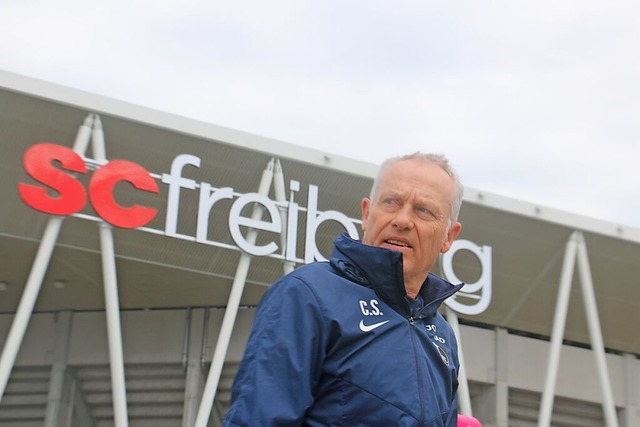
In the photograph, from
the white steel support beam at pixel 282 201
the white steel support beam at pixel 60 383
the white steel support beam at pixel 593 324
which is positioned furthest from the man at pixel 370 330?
the white steel support beam at pixel 60 383

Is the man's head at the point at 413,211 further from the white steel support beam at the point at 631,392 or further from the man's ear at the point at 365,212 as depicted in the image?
the white steel support beam at the point at 631,392

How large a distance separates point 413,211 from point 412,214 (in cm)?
1

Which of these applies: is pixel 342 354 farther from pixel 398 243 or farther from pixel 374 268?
pixel 398 243

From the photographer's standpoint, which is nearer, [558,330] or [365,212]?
[365,212]

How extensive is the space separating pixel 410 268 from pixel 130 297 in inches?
715

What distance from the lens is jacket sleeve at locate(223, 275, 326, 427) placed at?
2.42 metres

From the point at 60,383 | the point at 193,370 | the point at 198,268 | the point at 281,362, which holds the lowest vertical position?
the point at 281,362

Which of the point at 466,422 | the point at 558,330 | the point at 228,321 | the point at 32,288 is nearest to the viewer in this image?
the point at 466,422

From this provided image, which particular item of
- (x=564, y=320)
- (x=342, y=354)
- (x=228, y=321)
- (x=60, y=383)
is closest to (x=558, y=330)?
(x=564, y=320)

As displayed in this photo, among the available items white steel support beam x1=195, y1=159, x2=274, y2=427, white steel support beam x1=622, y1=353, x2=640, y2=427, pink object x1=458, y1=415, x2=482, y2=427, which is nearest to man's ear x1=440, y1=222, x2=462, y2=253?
pink object x1=458, y1=415, x2=482, y2=427

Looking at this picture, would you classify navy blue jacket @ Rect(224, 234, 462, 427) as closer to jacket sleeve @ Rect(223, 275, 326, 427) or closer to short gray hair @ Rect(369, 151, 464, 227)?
jacket sleeve @ Rect(223, 275, 326, 427)

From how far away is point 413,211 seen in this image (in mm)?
2826

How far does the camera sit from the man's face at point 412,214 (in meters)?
2.80

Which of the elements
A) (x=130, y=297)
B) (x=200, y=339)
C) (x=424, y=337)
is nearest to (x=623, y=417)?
(x=200, y=339)
